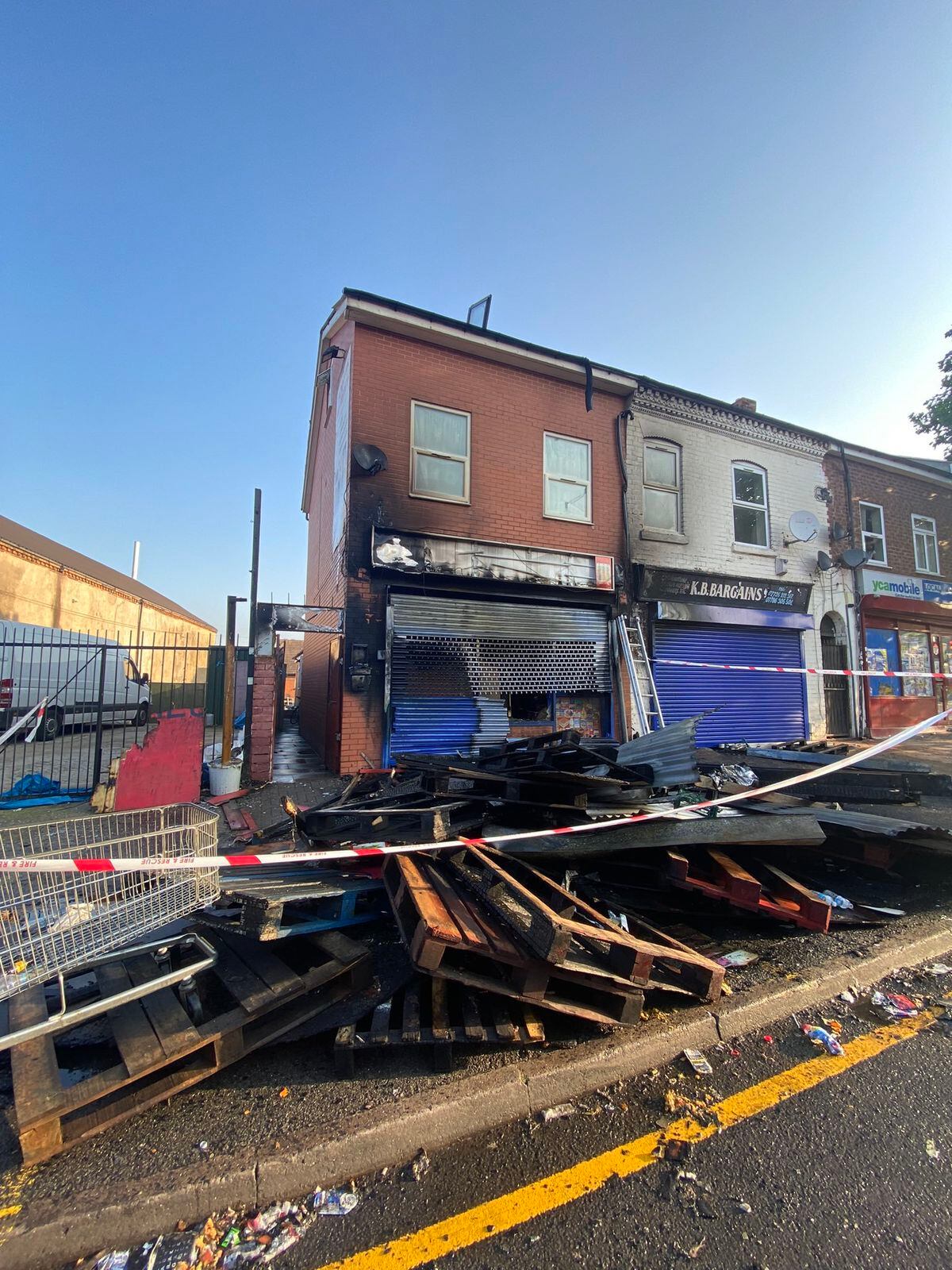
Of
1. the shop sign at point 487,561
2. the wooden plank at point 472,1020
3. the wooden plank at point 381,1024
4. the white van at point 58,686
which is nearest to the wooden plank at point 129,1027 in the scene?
the wooden plank at point 381,1024

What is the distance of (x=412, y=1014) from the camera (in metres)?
2.60

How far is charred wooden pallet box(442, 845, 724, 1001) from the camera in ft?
8.18

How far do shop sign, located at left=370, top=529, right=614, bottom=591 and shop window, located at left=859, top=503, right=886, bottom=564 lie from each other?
326 inches

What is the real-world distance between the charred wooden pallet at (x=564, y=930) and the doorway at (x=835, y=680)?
1196 cm

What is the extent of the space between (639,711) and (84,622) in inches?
1390

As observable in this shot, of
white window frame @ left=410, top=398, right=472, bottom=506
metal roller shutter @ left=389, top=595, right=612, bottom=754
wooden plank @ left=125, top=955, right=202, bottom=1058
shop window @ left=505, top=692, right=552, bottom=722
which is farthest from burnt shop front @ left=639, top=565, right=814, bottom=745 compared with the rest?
wooden plank @ left=125, top=955, right=202, bottom=1058

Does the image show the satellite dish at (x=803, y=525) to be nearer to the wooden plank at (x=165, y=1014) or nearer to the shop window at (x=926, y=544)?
the shop window at (x=926, y=544)

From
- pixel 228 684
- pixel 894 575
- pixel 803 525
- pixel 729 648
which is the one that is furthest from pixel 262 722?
pixel 894 575

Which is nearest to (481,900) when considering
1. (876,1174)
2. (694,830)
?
(694,830)

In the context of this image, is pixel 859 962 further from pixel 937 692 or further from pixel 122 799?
pixel 937 692

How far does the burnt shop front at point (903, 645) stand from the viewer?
1341 cm

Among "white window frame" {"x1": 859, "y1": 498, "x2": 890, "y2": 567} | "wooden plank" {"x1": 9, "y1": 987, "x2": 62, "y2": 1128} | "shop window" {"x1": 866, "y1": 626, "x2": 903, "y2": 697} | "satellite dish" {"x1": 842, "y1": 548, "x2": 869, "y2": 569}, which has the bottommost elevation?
"wooden plank" {"x1": 9, "y1": 987, "x2": 62, "y2": 1128}

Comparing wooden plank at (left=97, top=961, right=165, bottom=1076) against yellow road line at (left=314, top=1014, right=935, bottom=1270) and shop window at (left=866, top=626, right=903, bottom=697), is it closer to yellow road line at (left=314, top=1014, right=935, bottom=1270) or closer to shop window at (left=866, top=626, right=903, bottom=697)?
yellow road line at (left=314, top=1014, right=935, bottom=1270)

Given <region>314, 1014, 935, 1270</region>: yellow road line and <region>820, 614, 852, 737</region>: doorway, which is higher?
<region>820, 614, 852, 737</region>: doorway
